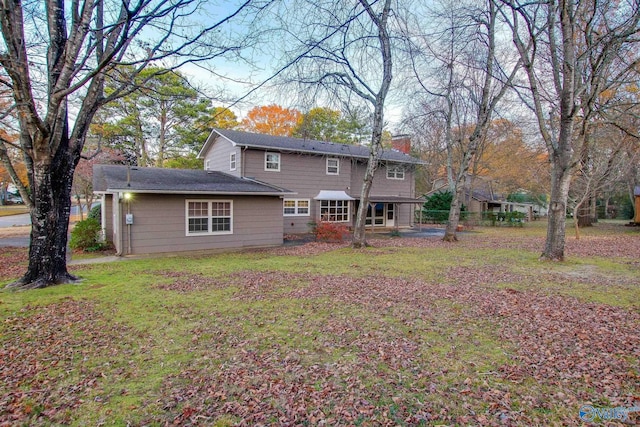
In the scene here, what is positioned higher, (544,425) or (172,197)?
(172,197)

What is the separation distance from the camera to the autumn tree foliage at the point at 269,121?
32844 millimetres

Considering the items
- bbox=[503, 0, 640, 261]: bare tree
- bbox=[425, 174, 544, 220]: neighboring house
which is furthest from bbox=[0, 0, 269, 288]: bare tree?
bbox=[425, 174, 544, 220]: neighboring house

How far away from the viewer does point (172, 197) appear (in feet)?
41.0

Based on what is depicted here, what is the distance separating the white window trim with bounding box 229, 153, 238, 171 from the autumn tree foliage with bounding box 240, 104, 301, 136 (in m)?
15.4

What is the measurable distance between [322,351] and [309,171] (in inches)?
622

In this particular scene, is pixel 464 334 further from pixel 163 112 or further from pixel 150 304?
pixel 163 112

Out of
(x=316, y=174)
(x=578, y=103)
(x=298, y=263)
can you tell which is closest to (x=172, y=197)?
(x=298, y=263)

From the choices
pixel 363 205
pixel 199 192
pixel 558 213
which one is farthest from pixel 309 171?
pixel 558 213

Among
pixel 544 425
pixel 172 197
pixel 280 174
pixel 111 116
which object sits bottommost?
pixel 544 425

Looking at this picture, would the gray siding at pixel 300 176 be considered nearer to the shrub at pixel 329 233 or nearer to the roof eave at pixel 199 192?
the shrub at pixel 329 233

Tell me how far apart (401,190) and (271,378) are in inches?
839

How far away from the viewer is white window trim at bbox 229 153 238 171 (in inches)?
688

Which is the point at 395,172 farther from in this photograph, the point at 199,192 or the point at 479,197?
the point at 479,197

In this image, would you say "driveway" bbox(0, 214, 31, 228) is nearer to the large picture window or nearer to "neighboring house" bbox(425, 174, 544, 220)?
the large picture window
